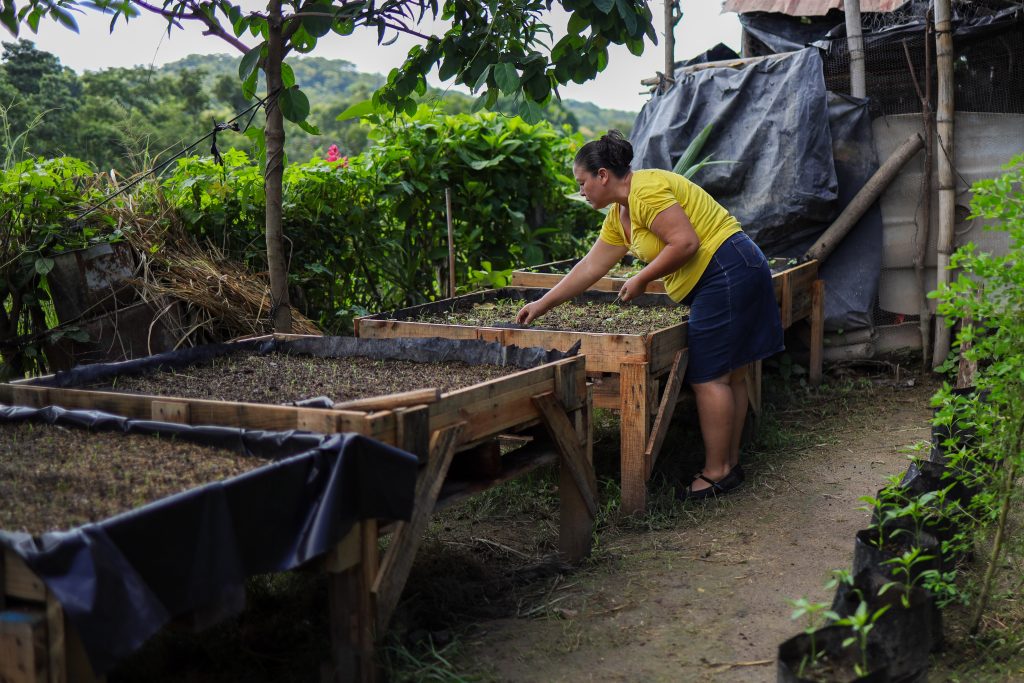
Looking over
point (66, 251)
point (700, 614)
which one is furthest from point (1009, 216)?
point (66, 251)

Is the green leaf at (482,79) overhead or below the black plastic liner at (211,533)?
overhead

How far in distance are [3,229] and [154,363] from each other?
1513 mm

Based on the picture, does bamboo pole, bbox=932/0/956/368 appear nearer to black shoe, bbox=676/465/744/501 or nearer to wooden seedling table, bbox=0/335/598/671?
black shoe, bbox=676/465/744/501

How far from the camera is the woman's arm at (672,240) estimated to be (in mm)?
4680

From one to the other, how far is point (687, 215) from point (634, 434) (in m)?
1.12

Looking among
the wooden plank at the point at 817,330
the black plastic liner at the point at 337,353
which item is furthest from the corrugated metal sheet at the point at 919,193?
the black plastic liner at the point at 337,353

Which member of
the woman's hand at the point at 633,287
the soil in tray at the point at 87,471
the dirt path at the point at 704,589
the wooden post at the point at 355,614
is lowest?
the dirt path at the point at 704,589

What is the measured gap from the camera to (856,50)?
738cm

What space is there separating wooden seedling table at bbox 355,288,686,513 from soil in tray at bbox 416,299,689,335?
18cm

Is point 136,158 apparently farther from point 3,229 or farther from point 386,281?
point 386,281

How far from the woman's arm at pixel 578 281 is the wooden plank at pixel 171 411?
2103 millimetres

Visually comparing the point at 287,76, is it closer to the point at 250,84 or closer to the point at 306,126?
the point at 250,84

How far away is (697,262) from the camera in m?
4.93

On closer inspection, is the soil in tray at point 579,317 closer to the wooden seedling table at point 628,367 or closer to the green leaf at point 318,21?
the wooden seedling table at point 628,367
